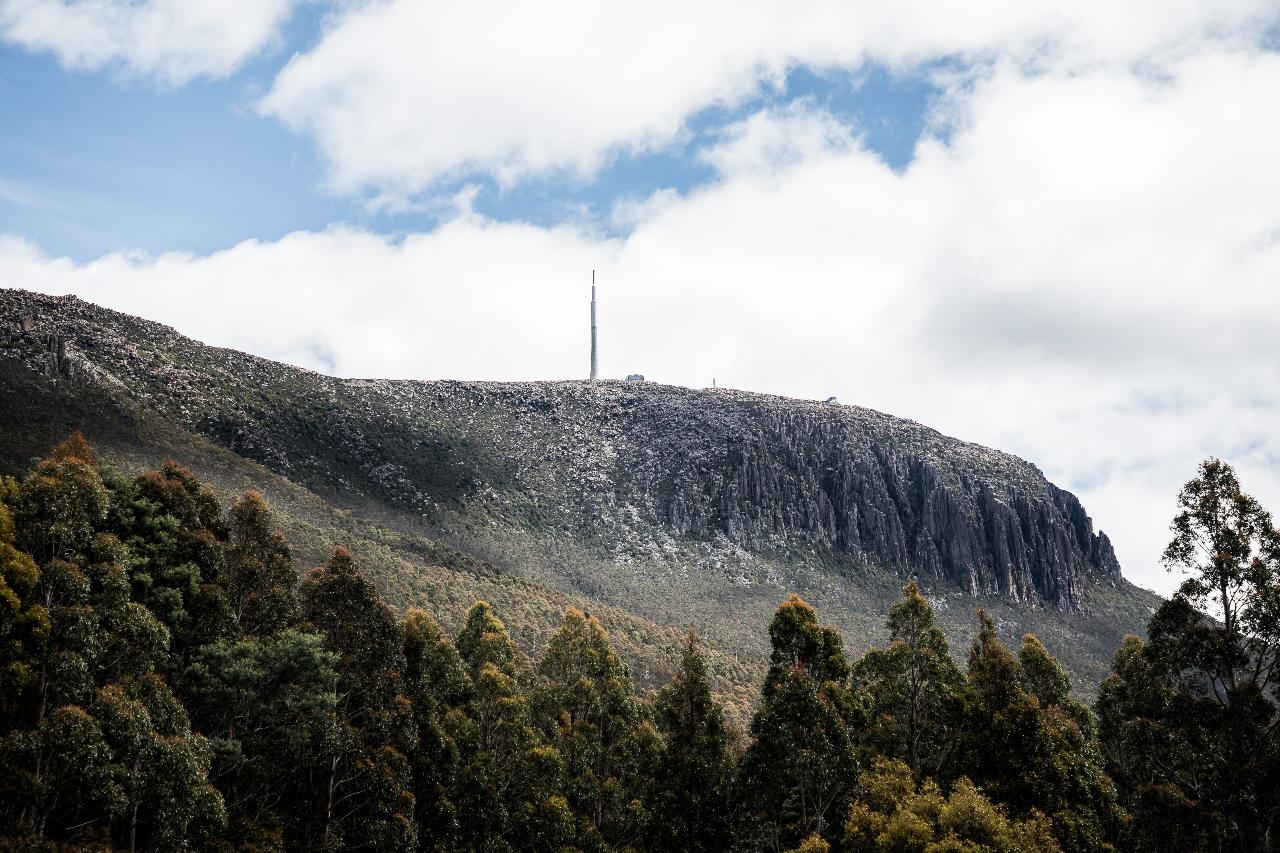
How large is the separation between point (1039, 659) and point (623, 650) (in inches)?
1852

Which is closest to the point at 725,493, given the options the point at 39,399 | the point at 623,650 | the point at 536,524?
the point at 536,524

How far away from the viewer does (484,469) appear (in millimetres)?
144125

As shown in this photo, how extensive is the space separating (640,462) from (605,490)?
1510 cm

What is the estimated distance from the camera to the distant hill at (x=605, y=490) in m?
87.2

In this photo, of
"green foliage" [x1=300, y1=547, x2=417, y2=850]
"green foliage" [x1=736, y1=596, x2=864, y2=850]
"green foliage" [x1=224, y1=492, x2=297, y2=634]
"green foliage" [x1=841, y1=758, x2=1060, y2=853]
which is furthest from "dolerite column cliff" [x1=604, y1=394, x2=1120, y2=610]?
"green foliage" [x1=841, y1=758, x2=1060, y2=853]

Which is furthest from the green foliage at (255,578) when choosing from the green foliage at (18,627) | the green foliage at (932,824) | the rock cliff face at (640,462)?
the rock cliff face at (640,462)

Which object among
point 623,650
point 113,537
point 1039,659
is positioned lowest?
point 623,650

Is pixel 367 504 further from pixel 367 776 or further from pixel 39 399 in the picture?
pixel 367 776

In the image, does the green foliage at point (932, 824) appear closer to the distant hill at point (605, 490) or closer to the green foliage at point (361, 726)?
the green foliage at point (361, 726)

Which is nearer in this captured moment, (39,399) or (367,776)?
(367,776)

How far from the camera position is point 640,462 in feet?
550

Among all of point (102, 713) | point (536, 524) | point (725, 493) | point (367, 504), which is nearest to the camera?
point (102, 713)

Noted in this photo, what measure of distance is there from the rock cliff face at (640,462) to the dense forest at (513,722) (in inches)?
2893

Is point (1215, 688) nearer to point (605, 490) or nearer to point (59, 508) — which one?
point (59, 508)
